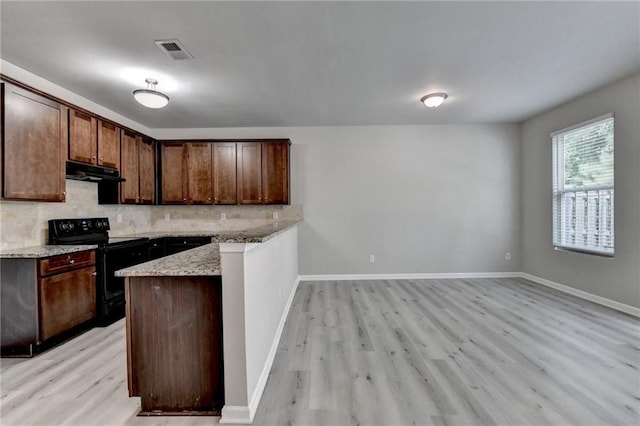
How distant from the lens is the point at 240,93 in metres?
3.39

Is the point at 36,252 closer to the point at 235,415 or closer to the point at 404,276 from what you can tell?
the point at 235,415

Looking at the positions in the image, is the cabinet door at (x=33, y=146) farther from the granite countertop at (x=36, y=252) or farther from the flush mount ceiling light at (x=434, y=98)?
the flush mount ceiling light at (x=434, y=98)

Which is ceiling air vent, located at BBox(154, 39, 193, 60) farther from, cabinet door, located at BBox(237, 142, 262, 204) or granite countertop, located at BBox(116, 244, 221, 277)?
cabinet door, located at BBox(237, 142, 262, 204)

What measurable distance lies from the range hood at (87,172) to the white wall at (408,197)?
2041mm

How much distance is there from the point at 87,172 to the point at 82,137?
44cm

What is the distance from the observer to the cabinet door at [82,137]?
3039 millimetres

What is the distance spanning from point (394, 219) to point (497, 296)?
6.10 ft

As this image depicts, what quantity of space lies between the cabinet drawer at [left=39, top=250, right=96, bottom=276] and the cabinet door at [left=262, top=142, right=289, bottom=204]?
235 cm

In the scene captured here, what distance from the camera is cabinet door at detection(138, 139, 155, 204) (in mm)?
4239

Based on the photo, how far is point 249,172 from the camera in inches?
179

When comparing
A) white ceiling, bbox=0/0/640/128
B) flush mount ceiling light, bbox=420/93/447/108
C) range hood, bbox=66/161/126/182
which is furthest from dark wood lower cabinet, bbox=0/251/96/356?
flush mount ceiling light, bbox=420/93/447/108

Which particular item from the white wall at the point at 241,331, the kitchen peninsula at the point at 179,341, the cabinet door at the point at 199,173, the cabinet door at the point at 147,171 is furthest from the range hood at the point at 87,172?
the white wall at the point at 241,331

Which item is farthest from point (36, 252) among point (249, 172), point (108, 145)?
point (249, 172)

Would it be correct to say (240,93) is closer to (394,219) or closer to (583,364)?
(394,219)
